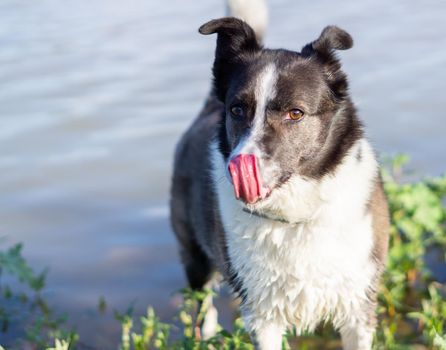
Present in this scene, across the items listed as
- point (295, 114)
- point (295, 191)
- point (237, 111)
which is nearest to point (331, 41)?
point (295, 114)

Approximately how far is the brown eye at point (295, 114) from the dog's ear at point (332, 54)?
25 centimetres

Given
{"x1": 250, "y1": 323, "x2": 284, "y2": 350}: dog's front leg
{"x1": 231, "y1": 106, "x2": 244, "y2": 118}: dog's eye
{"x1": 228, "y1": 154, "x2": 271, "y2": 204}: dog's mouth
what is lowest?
{"x1": 250, "y1": 323, "x2": 284, "y2": 350}: dog's front leg

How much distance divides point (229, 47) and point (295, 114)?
0.57 metres

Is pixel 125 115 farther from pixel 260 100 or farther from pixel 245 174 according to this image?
pixel 245 174

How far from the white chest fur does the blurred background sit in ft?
4.83

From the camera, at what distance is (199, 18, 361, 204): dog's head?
3.29m

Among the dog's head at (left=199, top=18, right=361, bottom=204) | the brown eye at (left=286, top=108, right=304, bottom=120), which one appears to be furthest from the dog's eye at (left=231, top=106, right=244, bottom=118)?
the brown eye at (left=286, top=108, right=304, bottom=120)

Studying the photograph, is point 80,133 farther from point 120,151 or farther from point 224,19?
point 224,19

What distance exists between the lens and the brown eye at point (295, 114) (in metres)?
3.40

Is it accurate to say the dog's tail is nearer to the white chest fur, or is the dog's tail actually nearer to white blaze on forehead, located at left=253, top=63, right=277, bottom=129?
the white chest fur

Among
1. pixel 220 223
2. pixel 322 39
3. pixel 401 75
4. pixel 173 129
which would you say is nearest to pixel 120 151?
pixel 173 129

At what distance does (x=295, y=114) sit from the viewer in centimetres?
341

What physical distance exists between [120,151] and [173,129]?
524 millimetres

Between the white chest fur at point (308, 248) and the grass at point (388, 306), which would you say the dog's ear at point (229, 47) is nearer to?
the white chest fur at point (308, 248)
